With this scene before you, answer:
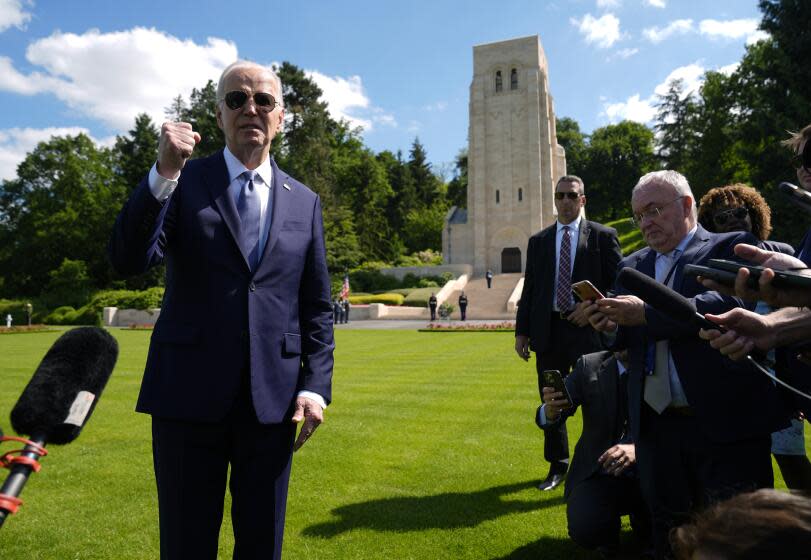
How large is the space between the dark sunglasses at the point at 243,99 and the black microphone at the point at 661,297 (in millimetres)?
1685

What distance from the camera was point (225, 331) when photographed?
236cm

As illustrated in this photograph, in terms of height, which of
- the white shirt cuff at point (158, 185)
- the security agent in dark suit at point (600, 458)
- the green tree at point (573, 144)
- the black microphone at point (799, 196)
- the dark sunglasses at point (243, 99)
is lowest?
the security agent in dark suit at point (600, 458)

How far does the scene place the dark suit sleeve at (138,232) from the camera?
2156 mm

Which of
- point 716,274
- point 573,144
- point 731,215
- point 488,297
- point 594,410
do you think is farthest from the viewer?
point 573,144

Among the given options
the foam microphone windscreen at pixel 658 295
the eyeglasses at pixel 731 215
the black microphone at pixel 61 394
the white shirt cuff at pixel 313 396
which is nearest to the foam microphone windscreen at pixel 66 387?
the black microphone at pixel 61 394

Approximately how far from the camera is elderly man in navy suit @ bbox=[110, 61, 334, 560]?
7.47ft

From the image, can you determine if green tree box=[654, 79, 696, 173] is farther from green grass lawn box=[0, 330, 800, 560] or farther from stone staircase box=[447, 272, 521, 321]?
green grass lawn box=[0, 330, 800, 560]

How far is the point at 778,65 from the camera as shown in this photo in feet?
86.0

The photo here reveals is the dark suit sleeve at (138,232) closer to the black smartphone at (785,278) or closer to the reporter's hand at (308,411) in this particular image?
the reporter's hand at (308,411)

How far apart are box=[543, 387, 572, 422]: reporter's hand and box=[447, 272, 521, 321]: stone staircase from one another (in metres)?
30.8

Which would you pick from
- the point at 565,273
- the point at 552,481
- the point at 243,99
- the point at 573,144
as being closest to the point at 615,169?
the point at 573,144

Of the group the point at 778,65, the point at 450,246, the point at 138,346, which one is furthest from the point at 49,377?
the point at 450,246

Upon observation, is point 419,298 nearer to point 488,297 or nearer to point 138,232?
point 488,297

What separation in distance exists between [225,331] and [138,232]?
508mm
